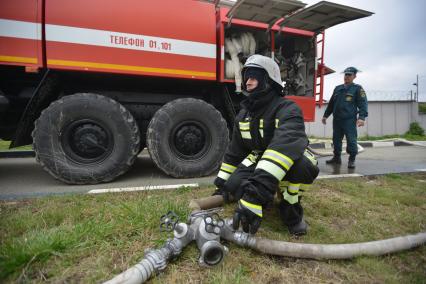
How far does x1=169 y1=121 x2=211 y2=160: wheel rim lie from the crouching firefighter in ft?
4.53

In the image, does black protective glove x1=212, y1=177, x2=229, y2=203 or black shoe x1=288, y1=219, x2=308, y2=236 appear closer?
black shoe x1=288, y1=219, x2=308, y2=236

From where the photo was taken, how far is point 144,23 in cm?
309

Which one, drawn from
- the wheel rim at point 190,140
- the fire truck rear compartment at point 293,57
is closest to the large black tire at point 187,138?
the wheel rim at point 190,140

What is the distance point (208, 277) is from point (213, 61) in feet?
9.45

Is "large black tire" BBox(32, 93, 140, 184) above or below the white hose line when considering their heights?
above

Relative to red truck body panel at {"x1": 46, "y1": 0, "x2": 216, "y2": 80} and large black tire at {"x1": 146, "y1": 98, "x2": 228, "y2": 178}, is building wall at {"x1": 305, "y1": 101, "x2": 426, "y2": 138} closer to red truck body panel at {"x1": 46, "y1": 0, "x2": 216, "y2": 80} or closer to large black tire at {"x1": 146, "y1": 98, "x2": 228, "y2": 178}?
large black tire at {"x1": 146, "y1": 98, "x2": 228, "y2": 178}

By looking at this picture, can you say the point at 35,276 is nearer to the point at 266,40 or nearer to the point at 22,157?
the point at 266,40

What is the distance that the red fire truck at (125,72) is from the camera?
2.82 m

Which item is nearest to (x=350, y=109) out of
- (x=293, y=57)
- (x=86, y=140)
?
Answer: (x=293, y=57)

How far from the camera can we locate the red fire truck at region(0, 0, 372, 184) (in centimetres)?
282

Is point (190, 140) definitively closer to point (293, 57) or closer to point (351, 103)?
point (293, 57)

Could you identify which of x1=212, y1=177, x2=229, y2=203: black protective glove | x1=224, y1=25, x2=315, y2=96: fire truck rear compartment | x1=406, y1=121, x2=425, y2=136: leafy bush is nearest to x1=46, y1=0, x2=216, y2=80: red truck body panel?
x1=224, y1=25, x2=315, y2=96: fire truck rear compartment

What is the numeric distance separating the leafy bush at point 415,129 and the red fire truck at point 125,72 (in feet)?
50.5

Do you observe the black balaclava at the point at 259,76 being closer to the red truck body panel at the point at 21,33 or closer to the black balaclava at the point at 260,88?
the black balaclava at the point at 260,88
